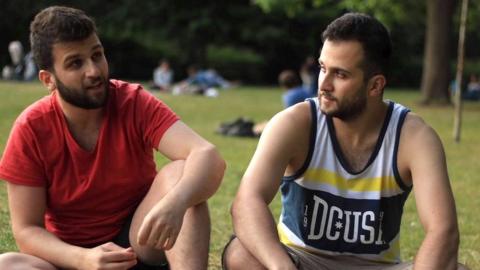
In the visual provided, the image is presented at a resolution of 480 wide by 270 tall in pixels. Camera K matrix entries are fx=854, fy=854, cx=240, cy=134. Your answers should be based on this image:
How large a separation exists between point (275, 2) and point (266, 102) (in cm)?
294

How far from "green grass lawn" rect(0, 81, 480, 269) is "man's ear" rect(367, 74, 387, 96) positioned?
6.01 feet

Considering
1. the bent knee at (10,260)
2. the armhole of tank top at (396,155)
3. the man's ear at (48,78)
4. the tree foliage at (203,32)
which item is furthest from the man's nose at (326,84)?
the tree foliage at (203,32)

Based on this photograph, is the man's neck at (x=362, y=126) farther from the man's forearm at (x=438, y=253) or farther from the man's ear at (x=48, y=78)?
the man's ear at (x=48, y=78)

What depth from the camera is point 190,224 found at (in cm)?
371

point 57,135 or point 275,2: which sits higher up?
point 57,135

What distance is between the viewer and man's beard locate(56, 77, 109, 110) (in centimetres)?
380

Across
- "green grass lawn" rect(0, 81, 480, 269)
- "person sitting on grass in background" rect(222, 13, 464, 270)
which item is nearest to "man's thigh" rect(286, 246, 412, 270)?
"person sitting on grass in background" rect(222, 13, 464, 270)

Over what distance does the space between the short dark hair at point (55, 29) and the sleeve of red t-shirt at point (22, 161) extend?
1.06 feet

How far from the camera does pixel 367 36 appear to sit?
3.67 meters

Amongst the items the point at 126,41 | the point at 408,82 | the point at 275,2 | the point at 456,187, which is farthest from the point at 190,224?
the point at 408,82

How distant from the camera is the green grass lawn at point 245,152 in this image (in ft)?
19.9

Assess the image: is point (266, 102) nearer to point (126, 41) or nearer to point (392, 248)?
point (126, 41)

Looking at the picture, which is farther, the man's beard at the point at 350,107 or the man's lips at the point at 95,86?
the man's lips at the point at 95,86

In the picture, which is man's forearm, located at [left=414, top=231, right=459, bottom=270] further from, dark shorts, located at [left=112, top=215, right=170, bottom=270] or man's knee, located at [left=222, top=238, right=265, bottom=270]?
dark shorts, located at [left=112, top=215, right=170, bottom=270]
